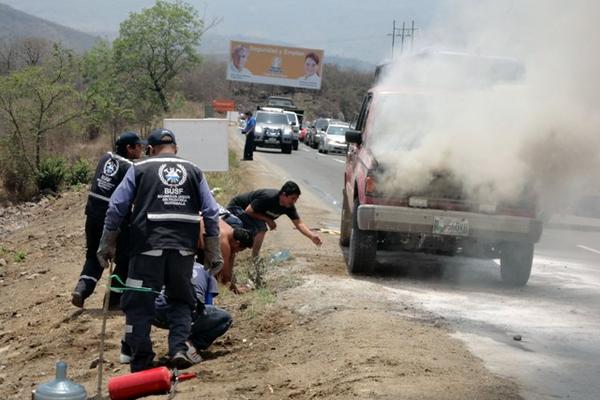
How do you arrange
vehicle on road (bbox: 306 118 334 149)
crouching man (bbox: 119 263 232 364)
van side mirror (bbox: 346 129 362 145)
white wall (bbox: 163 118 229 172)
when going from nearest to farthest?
crouching man (bbox: 119 263 232 364)
van side mirror (bbox: 346 129 362 145)
white wall (bbox: 163 118 229 172)
vehicle on road (bbox: 306 118 334 149)

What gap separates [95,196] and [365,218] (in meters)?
2.87

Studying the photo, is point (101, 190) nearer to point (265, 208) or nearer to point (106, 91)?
point (265, 208)

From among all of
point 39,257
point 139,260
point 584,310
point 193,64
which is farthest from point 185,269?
point 193,64

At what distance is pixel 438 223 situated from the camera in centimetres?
969

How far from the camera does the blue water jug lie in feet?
18.0

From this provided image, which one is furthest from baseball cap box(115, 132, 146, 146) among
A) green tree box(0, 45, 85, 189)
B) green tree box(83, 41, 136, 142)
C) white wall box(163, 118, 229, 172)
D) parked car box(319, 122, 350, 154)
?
parked car box(319, 122, 350, 154)

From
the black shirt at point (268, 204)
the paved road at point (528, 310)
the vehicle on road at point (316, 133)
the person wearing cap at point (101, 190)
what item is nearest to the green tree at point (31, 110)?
the paved road at point (528, 310)

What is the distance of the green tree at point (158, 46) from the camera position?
36531 mm

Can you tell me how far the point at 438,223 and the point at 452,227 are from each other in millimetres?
155

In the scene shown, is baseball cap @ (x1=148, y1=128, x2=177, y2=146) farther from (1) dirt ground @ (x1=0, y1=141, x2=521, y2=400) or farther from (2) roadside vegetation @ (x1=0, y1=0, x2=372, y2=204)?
(2) roadside vegetation @ (x1=0, y1=0, x2=372, y2=204)

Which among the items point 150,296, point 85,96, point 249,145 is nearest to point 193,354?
point 150,296

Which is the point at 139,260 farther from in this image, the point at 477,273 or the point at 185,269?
the point at 477,273

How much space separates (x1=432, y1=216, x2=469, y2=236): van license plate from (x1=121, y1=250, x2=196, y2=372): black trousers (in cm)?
366

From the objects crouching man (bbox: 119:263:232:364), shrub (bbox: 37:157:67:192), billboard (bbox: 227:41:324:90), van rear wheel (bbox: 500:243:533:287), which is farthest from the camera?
billboard (bbox: 227:41:324:90)
